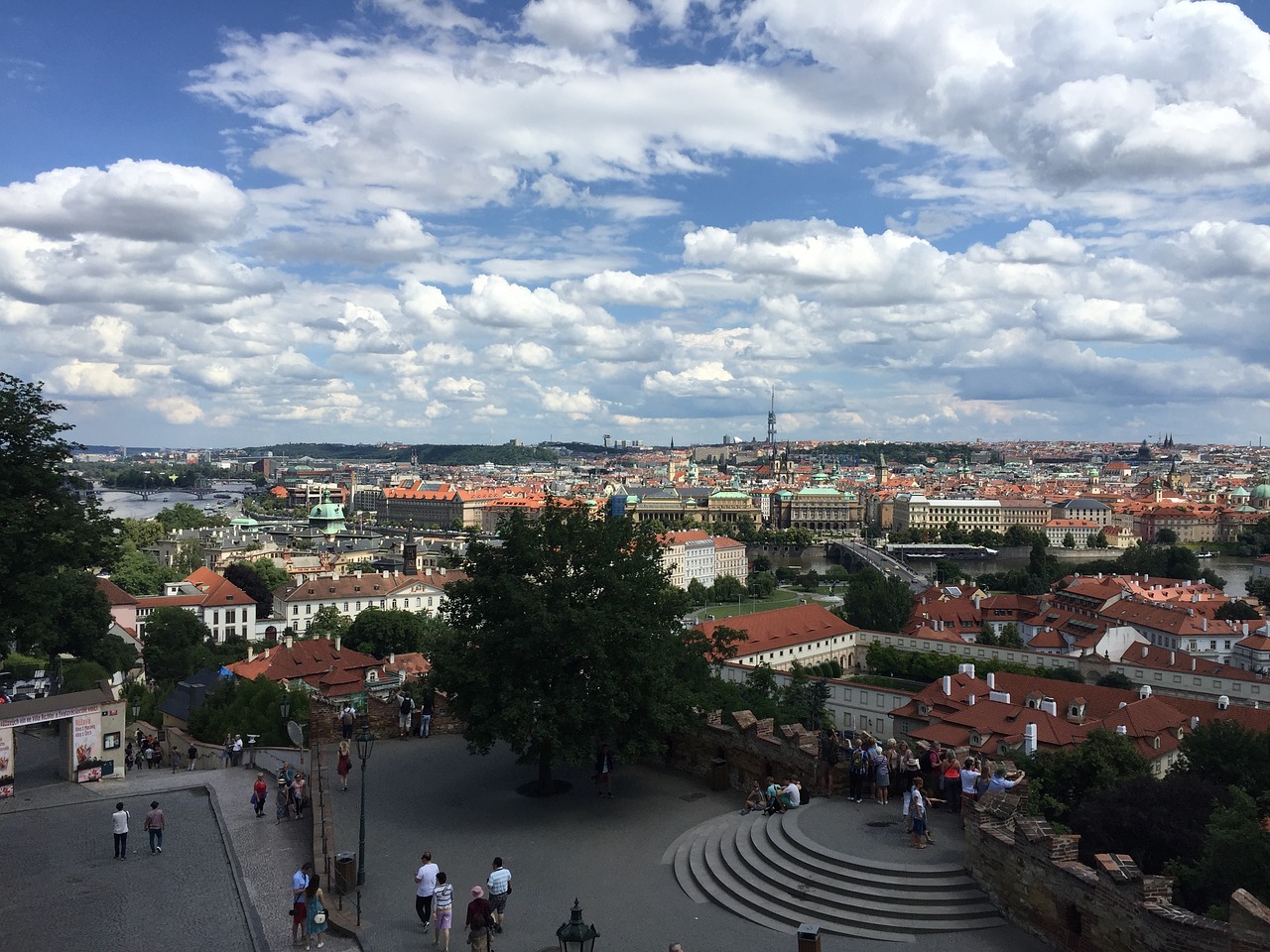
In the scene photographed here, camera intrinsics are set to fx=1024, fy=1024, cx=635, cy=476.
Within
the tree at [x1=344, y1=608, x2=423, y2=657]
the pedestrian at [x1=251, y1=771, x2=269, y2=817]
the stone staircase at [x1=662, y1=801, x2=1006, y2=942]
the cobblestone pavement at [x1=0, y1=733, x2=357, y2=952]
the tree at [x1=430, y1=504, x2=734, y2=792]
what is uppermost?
the tree at [x1=430, y1=504, x2=734, y2=792]

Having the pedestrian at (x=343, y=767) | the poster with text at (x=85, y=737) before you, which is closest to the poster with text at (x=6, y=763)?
the poster with text at (x=85, y=737)

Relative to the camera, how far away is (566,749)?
44.7 ft

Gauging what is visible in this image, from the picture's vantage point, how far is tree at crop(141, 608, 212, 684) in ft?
133

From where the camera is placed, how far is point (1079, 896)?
9188 mm

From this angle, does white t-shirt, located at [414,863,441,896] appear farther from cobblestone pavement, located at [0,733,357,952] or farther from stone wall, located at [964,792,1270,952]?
stone wall, located at [964,792,1270,952]

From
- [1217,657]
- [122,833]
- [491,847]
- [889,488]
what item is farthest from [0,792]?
[889,488]

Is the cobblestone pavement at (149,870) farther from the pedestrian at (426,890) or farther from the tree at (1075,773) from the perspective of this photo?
the tree at (1075,773)

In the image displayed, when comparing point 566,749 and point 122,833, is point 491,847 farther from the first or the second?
point 122,833

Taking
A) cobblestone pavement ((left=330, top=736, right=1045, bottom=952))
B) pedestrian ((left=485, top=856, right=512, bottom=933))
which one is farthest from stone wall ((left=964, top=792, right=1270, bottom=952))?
pedestrian ((left=485, top=856, right=512, bottom=933))

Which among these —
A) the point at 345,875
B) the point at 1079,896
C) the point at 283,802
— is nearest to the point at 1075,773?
the point at 1079,896

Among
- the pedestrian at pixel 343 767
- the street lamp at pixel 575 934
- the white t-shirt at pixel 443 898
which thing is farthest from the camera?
the pedestrian at pixel 343 767

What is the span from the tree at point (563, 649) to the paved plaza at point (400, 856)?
961 mm

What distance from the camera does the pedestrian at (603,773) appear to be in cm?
1478

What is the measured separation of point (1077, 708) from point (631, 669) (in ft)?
70.3
